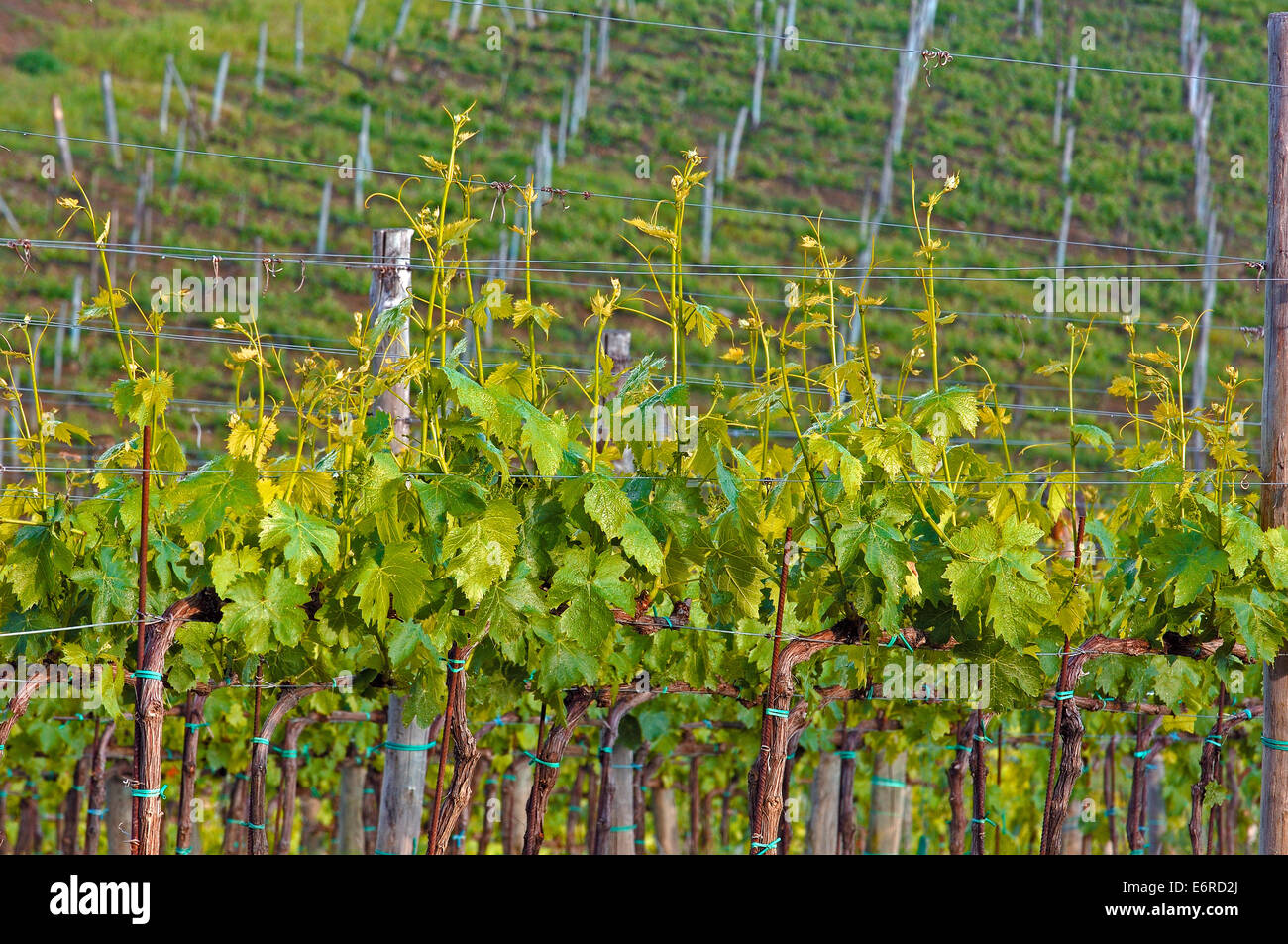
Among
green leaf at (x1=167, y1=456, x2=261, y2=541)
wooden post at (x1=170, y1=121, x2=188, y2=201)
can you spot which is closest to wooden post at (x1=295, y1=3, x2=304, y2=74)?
wooden post at (x1=170, y1=121, x2=188, y2=201)

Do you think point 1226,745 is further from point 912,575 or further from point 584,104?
point 584,104

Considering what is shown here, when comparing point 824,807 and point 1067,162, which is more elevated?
point 1067,162

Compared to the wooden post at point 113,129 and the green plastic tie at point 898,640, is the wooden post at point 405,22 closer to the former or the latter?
the wooden post at point 113,129

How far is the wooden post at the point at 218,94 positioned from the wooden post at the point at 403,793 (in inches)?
917

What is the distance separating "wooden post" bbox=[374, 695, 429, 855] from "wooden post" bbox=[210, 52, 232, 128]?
2329 cm

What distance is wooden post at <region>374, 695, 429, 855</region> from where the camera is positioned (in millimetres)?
4164

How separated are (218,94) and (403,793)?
24.3 m

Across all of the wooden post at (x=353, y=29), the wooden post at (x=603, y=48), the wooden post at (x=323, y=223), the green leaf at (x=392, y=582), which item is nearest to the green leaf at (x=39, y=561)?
the green leaf at (x=392, y=582)

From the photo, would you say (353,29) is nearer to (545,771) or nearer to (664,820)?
(664,820)

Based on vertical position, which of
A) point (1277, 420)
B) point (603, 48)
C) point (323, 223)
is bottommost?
point (1277, 420)

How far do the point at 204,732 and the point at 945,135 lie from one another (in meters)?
24.1

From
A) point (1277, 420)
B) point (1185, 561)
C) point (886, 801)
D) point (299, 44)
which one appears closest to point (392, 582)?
point (1185, 561)

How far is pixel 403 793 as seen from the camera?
4195 millimetres

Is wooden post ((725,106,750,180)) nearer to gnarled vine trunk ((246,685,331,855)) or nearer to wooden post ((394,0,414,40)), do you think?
wooden post ((394,0,414,40))
